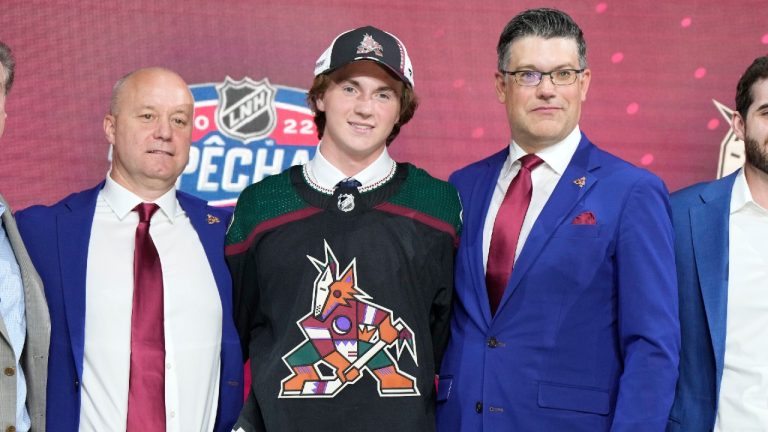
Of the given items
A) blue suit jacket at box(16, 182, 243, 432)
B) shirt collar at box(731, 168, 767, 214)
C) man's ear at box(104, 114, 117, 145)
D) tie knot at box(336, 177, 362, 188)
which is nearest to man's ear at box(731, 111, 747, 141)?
shirt collar at box(731, 168, 767, 214)

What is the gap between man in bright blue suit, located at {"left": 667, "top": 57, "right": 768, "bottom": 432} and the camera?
2.44 meters

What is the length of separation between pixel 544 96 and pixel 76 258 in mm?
1210

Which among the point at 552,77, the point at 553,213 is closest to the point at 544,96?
the point at 552,77

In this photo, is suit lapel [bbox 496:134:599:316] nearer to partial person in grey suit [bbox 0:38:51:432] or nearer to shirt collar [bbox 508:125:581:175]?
shirt collar [bbox 508:125:581:175]

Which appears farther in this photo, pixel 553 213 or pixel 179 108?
pixel 179 108

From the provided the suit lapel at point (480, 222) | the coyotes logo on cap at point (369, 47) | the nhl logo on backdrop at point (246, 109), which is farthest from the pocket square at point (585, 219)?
the nhl logo on backdrop at point (246, 109)

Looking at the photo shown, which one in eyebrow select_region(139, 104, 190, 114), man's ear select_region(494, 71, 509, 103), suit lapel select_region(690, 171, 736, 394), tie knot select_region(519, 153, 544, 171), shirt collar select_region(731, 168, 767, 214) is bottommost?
suit lapel select_region(690, 171, 736, 394)

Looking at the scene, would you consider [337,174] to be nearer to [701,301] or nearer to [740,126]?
[701,301]

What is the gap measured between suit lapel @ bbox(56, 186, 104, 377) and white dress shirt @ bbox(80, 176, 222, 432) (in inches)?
1.1

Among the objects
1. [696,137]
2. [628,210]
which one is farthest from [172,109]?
[696,137]

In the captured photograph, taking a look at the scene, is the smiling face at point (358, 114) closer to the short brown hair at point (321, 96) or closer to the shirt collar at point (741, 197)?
the short brown hair at point (321, 96)


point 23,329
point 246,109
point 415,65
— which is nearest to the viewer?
point 23,329

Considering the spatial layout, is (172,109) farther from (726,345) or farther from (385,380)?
(726,345)

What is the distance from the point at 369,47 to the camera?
2469 mm
